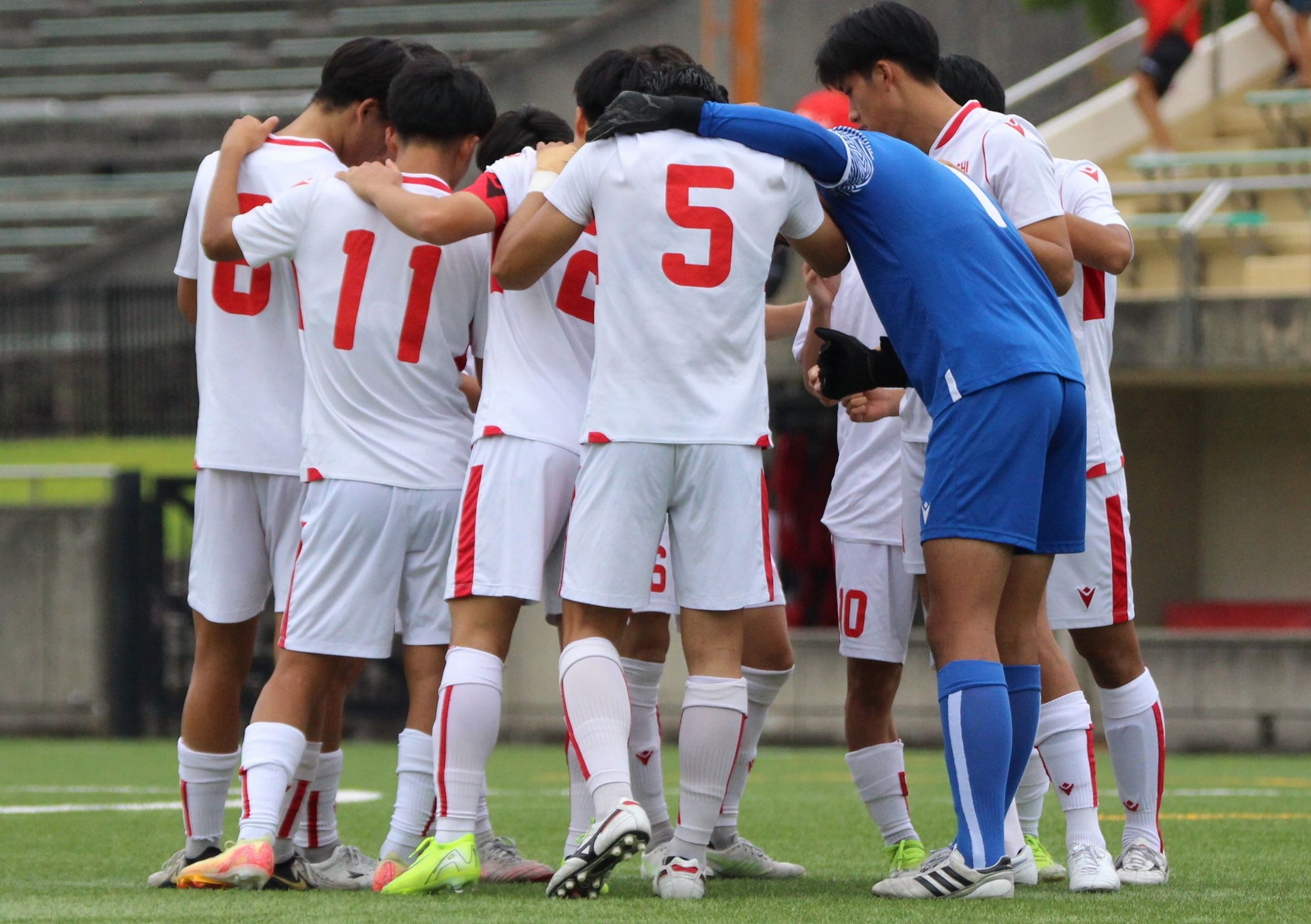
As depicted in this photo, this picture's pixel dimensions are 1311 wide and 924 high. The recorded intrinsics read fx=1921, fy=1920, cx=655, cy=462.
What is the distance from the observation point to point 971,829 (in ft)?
15.1

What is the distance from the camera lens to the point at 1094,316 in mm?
5594

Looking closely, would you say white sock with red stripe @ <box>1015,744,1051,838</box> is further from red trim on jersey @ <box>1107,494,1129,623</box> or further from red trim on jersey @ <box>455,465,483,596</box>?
red trim on jersey @ <box>455,465,483,596</box>

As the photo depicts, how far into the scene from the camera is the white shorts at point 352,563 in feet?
16.5

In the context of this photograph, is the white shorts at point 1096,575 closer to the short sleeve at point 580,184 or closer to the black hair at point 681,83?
the black hair at point 681,83

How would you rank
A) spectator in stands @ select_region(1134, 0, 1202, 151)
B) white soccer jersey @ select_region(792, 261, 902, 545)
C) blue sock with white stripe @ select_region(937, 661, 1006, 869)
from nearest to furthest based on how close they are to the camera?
blue sock with white stripe @ select_region(937, 661, 1006, 869), white soccer jersey @ select_region(792, 261, 902, 545), spectator in stands @ select_region(1134, 0, 1202, 151)

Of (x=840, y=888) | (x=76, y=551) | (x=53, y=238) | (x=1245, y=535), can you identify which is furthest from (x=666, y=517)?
(x=53, y=238)

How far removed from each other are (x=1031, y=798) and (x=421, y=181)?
8.13 ft

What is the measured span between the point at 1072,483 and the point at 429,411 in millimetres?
1705

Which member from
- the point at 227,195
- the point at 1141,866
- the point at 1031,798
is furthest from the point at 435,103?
the point at 1141,866

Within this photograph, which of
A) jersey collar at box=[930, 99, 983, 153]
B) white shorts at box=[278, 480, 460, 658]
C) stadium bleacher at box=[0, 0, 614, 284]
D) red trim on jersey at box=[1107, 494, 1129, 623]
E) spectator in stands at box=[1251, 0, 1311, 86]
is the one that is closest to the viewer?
white shorts at box=[278, 480, 460, 658]

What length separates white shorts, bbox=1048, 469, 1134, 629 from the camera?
5348mm

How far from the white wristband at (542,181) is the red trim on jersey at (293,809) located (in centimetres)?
178

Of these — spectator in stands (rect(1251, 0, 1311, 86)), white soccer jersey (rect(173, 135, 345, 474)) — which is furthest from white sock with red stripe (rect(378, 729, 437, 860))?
spectator in stands (rect(1251, 0, 1311, 86))

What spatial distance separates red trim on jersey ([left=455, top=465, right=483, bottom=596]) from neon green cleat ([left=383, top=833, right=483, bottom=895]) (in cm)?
63
